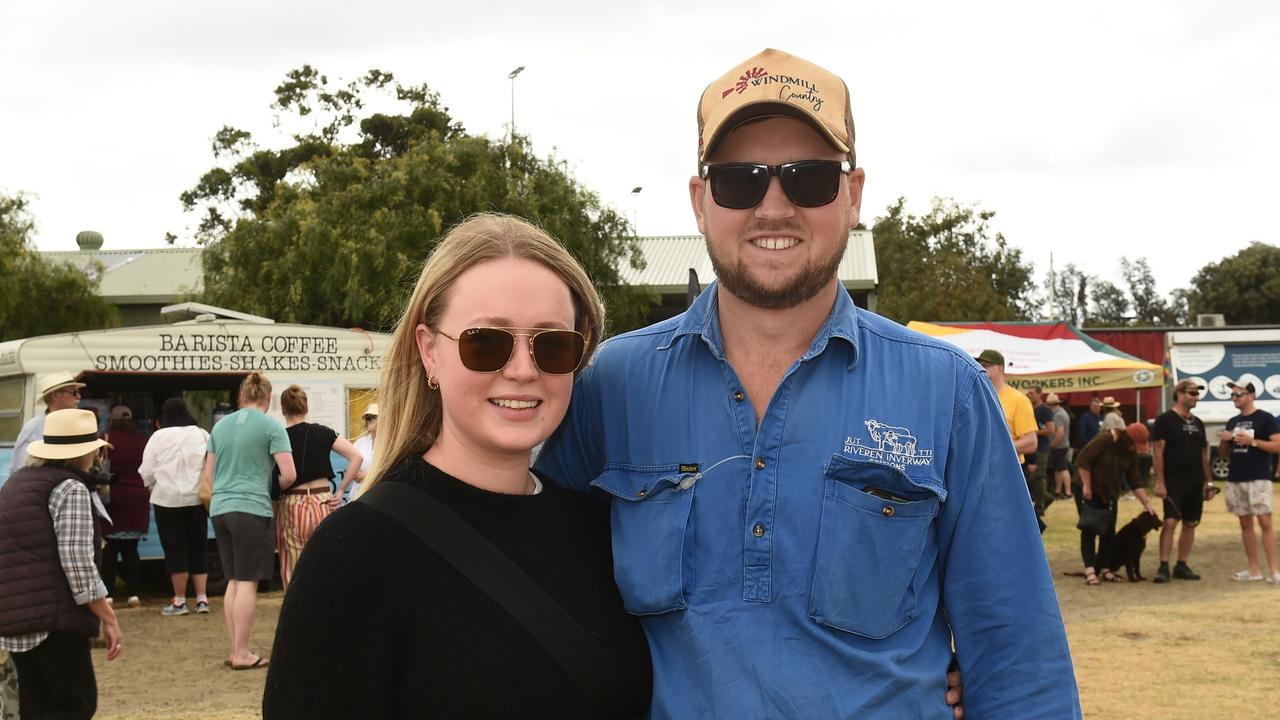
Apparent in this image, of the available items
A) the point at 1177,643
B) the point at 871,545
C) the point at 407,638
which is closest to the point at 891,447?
the point at 871,545

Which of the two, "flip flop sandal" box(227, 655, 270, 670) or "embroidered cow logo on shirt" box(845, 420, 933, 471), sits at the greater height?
"embroidered cow logo on shirt" box(845, 420, 933, 471)

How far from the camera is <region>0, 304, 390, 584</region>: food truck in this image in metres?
11.2

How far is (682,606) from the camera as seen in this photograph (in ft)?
7.10

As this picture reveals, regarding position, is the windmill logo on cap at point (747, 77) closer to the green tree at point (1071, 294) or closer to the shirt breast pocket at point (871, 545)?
the shirt breast pocket at point (871, 545)

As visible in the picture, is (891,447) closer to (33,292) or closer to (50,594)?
(50,594)

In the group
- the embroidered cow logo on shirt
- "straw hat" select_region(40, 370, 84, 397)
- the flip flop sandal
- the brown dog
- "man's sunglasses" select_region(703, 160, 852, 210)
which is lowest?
the flip flop sandal

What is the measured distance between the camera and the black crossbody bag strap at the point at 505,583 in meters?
2.04

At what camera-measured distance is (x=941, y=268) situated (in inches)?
→ 1614

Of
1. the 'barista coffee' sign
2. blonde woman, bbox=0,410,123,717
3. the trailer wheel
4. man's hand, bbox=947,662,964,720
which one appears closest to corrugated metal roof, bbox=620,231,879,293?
the trailer wheel

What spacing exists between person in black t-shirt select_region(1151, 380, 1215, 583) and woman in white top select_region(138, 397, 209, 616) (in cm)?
940

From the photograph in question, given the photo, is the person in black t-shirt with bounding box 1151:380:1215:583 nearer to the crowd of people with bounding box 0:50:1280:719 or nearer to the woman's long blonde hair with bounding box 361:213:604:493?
the crowd of people with bounding box 0:50:1280:719

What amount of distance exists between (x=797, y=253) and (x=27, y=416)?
10.8m

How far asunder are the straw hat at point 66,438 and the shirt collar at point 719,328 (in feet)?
14.4

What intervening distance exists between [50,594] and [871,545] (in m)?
4.62
